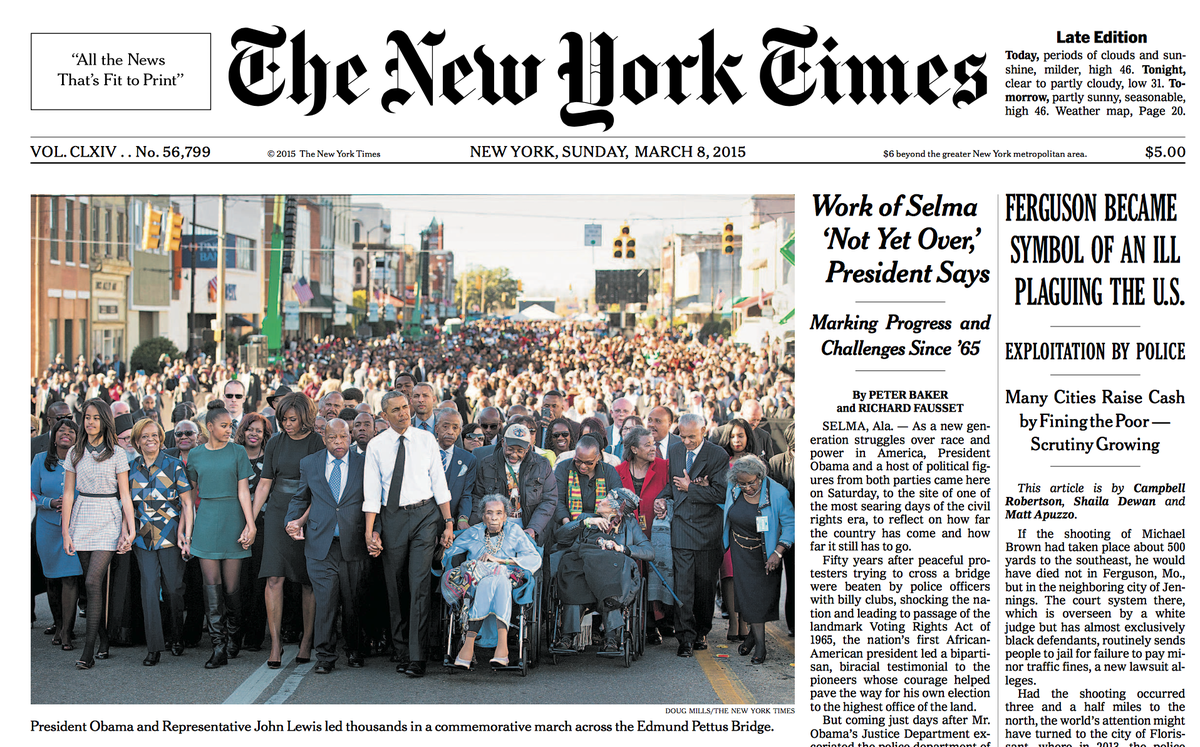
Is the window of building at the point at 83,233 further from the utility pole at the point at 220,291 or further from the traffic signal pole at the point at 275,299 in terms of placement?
the traffic signal pole at the point at 275,299

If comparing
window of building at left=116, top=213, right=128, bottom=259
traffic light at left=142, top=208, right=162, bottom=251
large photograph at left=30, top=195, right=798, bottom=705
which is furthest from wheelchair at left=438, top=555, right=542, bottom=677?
window of building at left=116, top=213, right=128, bottom=259

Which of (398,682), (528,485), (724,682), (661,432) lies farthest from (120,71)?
(724,682)

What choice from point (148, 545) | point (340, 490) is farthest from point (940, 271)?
point (148, 545)

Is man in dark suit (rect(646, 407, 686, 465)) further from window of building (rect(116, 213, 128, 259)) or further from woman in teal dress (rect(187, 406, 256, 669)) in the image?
window of building (rect(116, 213, 128, 259))

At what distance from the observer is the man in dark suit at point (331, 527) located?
20.6 feet

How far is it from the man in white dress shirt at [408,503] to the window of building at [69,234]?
1681 cm

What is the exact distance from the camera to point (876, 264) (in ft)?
18.7

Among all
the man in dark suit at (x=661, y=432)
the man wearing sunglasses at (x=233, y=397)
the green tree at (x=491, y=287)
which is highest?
the green tree at (x=491, y=287)

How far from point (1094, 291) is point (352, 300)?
6705cm

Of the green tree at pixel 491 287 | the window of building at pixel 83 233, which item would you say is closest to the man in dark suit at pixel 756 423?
the window of building at pixel 83 233

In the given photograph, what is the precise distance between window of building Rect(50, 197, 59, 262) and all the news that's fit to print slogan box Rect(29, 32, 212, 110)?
15.5m

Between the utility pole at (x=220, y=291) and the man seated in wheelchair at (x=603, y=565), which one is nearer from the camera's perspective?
the man seated in wheelchair at (x=603, y=565)

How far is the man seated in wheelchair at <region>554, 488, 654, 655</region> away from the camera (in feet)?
20.9

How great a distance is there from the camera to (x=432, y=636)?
6578 mm
